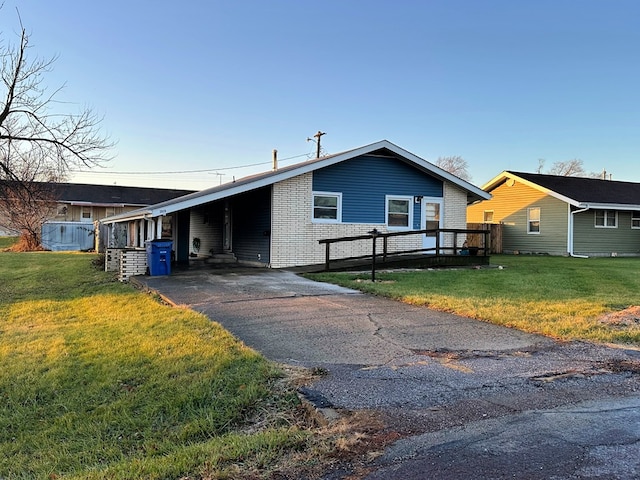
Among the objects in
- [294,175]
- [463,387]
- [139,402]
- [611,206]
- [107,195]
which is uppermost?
[107,195]

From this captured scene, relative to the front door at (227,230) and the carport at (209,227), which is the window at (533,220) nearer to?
the carport at (209,227)

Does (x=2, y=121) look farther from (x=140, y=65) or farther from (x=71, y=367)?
(x=71, y=367)

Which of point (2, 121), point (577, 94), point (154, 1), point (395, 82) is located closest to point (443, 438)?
point (154, 1)

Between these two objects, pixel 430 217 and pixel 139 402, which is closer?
pixel 139 402

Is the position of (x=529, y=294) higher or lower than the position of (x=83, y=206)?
lower

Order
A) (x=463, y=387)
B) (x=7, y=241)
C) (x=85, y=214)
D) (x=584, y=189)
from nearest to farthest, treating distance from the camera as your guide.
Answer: (x=463, y=387)
(x=584, y=189)
(x=7, y=241)
(x=85, y=214)

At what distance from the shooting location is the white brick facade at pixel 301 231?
606 inches

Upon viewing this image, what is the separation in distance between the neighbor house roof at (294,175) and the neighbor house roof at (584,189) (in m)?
7.38

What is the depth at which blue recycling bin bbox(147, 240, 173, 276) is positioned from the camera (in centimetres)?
1348

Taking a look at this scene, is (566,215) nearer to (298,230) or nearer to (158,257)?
(298,230)

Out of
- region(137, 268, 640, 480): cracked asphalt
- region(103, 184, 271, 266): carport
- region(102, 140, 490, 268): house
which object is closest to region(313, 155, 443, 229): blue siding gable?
region(102, 140, 490, 268): house

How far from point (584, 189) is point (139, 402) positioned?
26486 mm

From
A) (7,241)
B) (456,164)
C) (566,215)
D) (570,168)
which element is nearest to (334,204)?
(566,215)

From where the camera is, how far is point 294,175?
15.2m
